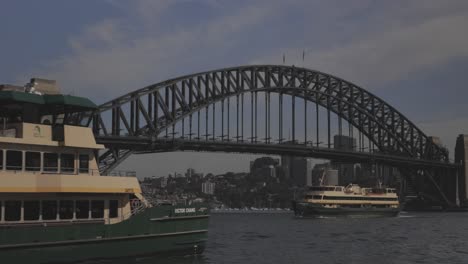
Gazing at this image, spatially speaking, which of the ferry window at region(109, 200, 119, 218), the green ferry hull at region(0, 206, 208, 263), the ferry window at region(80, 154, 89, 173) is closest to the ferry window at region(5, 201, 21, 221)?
the green ferry hull at region(0, 206, 208, 263)

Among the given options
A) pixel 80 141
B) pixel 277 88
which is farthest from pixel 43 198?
pixel 277 88

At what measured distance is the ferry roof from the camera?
89.2ft

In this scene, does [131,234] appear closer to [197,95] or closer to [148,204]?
[148,204]

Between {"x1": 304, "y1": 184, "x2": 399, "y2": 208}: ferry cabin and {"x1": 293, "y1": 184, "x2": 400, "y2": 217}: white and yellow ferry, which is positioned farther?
{"x1": 304, "y1": 184, "x2": 399, "y2": 208}: ferry cabin

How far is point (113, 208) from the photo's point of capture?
30.4 metres

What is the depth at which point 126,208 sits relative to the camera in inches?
1217

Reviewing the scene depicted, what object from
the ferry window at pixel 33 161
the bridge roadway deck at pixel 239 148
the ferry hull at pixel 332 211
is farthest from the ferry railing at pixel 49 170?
the ferry hull at pixel 332 211

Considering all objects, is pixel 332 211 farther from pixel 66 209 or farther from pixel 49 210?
pixel 49 210

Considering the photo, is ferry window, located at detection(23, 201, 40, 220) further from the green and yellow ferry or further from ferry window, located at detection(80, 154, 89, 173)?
ferry window, located at detection(80, 154, 89, 173)

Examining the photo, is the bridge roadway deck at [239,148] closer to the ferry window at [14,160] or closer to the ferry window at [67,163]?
the ferry window at [67,163]

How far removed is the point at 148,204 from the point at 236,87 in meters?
69.4

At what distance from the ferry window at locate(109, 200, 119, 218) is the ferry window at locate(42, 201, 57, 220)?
2773 mm

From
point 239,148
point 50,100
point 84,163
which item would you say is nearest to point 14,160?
point 50,100

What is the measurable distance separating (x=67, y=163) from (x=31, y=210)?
242cm
